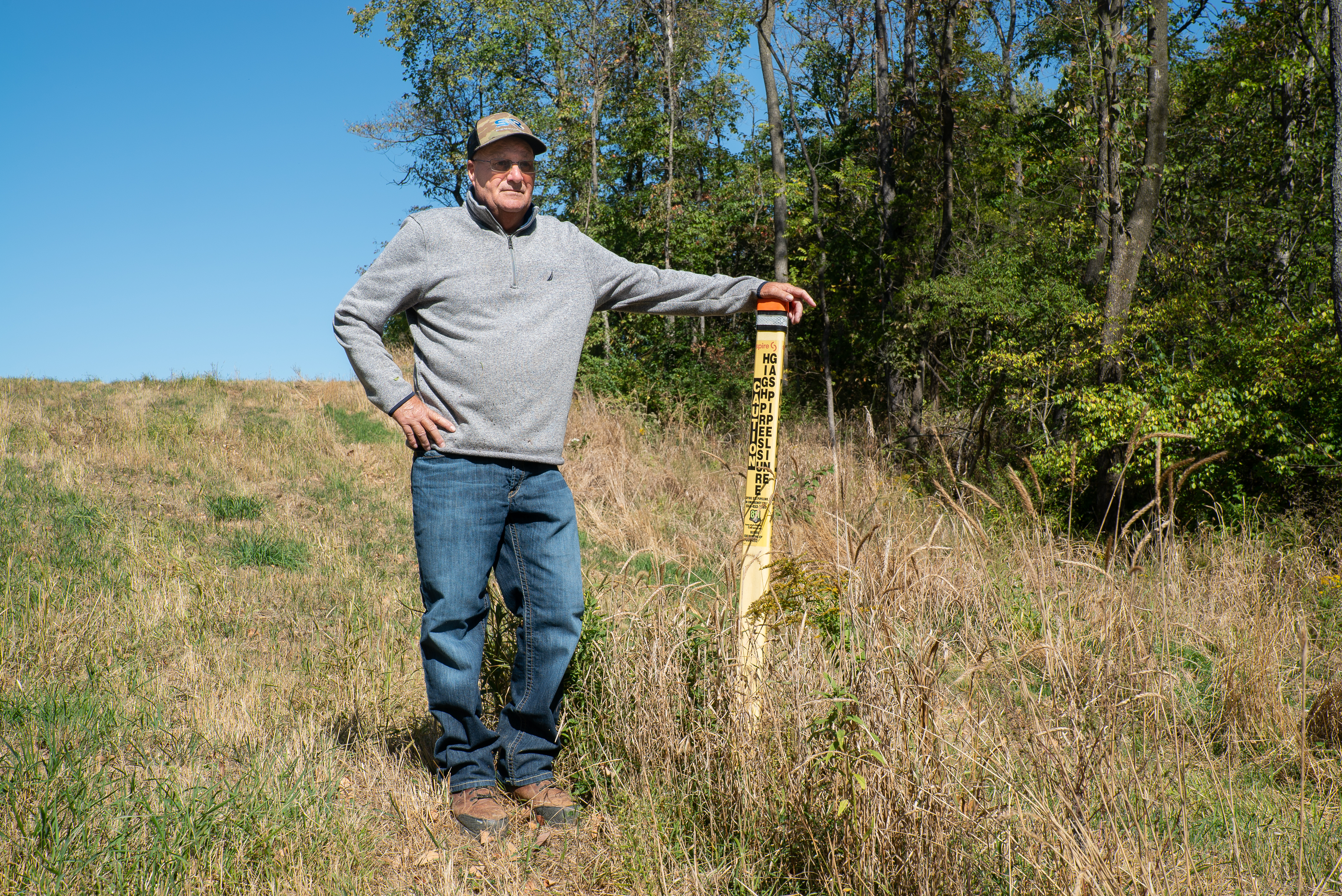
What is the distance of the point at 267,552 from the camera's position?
6.54 meters

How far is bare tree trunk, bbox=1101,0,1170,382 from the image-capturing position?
34.8 feet

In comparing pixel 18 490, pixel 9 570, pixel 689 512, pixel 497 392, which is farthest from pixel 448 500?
pixel 18 490

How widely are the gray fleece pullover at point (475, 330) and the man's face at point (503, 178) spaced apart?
0.05 m

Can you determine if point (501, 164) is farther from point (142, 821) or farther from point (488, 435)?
point (142, 821)

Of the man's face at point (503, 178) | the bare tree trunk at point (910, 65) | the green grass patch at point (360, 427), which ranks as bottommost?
the green grass patch at point (360, 427)

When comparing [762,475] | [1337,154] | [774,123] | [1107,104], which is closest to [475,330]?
[762,475]

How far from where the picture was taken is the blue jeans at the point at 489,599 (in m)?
2.85

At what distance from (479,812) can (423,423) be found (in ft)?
4.20

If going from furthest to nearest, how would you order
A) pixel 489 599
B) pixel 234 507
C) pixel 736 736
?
pixel 234 507 → pixel 489 599 → pixel 736 736

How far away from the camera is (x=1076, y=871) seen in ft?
6.37

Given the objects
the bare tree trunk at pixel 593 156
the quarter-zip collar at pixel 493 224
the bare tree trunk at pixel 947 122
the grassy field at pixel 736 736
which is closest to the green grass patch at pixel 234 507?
the grassy field at pixel 736 736

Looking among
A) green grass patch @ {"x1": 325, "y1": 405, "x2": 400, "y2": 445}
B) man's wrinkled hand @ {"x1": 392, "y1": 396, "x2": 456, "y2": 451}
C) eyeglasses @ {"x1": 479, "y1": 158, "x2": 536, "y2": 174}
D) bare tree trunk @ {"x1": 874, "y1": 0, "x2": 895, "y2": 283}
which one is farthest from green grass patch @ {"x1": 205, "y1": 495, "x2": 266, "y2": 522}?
bare tree trunk @ {"x1": 874, "y1": 0, "x2": 895, "y2": 283}

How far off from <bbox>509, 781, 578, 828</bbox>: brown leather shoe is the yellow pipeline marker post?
78 cm

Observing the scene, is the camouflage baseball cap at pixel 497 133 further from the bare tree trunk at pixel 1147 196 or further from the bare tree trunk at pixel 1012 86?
the bare tree trunk at pixel 1012 86
